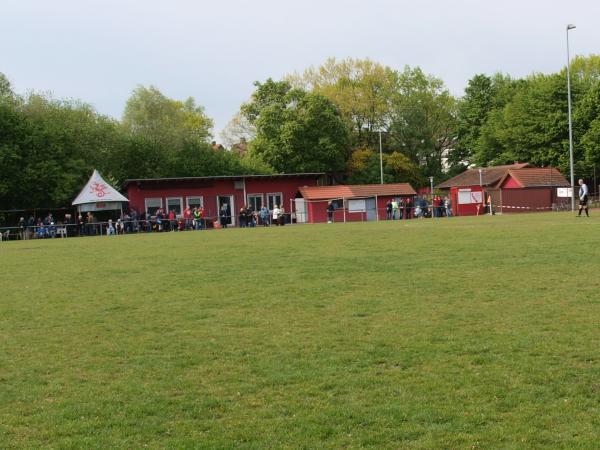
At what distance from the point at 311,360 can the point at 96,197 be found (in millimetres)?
41922

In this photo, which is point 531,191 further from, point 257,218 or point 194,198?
point 194,198

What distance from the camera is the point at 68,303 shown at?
39.5 ft

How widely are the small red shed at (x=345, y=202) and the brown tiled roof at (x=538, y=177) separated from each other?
30.4ft

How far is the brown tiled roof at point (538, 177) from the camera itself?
5719cm

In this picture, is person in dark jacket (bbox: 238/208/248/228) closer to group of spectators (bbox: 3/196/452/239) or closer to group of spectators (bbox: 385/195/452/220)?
group of spectators (bbox: 3/196/452/239)

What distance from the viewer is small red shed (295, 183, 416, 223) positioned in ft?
182

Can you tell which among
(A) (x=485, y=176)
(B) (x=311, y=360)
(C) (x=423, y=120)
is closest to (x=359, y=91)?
(C) (x=423, y=120)

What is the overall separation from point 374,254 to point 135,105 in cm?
6262

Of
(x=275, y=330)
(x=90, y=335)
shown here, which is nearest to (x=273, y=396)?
(x=275, y=330)

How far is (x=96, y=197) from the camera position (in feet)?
154

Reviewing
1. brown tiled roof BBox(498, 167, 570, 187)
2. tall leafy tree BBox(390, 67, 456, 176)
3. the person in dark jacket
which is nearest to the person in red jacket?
the person in dark jacket

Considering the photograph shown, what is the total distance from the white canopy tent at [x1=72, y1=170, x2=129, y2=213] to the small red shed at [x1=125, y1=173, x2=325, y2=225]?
5.60 m

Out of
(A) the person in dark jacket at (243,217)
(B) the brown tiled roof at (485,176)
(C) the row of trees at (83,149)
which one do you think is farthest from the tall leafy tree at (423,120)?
A: (A) the person in dark jacket at (243,217)

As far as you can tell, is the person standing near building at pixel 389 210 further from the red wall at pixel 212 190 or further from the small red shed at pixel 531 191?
the small red shed at pixel 531 191
